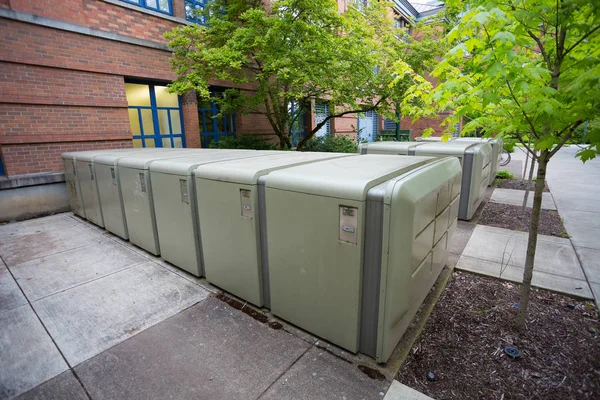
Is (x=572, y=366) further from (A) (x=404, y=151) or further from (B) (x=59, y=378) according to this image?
(A) (x=404, y=151)

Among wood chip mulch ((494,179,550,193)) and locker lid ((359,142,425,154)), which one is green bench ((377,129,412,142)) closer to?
wood chip mulch ((494,179,550,193))

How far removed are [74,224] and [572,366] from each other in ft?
25.1

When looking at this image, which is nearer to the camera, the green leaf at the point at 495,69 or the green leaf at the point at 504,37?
the green leaf at the point at 504,37

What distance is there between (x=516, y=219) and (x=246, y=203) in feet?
17.7

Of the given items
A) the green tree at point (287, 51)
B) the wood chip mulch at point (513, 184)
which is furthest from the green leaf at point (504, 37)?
the wood chip mulch at point (513, 184)

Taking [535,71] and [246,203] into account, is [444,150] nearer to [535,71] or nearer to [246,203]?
[535,71]

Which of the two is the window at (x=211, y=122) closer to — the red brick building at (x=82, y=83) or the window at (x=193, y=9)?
the red brick building at (x=82, y=83)

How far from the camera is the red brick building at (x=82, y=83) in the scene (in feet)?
21.0

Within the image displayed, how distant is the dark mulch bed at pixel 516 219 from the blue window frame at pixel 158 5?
9764mm

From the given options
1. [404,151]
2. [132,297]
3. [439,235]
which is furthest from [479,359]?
[404,151]

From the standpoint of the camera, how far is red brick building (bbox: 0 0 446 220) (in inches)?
252

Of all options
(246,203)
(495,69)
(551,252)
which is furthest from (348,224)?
(551,252)

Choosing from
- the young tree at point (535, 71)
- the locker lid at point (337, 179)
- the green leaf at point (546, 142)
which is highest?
the young tree at point (535, 71)

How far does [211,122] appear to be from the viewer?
10.7 meters
